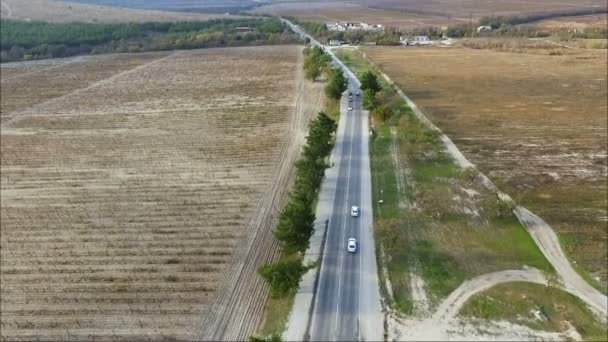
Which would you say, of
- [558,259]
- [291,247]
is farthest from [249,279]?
[558,259]

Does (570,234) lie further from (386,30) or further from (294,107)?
(386,30)

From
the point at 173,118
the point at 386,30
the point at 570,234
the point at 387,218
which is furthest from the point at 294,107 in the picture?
the point at 386,30

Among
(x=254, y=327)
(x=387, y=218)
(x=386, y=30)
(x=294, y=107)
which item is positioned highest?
(x=386, y=30)

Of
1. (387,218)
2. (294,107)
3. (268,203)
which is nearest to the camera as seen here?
(387,218)

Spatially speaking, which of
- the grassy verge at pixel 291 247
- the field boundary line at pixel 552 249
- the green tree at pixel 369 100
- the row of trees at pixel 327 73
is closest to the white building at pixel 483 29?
the row of trees at pixel 327 73

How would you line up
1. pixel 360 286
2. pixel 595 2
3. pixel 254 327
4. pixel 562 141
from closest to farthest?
pixel 254 327 < pixel 360 286 < pixel 562 141 < pixel 595 2

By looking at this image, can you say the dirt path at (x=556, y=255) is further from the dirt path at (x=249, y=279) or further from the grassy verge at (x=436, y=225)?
the dirt path at (x=249, y=279)
